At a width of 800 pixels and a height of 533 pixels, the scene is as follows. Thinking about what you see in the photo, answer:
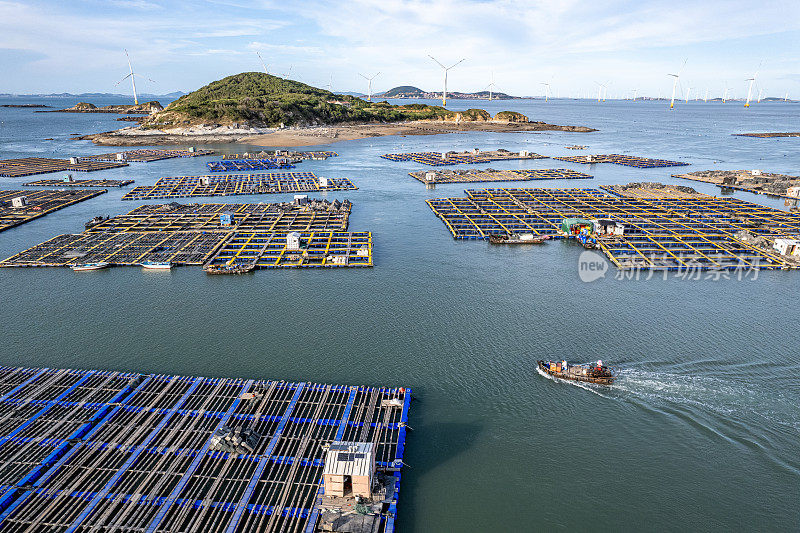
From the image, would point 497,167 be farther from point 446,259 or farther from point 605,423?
point 605,423

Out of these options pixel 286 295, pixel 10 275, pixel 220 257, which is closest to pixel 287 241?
pixel 220 257

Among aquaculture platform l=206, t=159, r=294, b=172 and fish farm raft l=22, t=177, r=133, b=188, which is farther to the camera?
aquaculture platform l=206, t=159, r=294, b=172

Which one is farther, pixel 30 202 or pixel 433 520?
pixel 30 202

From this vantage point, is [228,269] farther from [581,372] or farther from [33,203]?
[33,203]

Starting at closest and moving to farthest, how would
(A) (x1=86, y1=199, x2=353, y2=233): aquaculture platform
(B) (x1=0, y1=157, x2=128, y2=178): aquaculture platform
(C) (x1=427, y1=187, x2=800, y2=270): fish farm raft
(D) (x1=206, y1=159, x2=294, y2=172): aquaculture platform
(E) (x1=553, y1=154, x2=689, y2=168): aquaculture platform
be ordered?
(C) (x1=427, y1=187, x2=800, y2=270): fish farm raft → (A) (x1=86, y1=199, x2=353, y2=233): aquaculture platform → (B) (x1=0, y1=157, x2=128, y2=178): aquaculture platform → (D) (x1=206, y1=159, x2=294, y2=172): aquaculture platform → (E) (x1=553, y1=154, x2=689, y2=168): aquaculture platform

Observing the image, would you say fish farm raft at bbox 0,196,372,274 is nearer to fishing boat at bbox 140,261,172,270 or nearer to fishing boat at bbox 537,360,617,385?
fishing boat at bbox 140,261,172,270

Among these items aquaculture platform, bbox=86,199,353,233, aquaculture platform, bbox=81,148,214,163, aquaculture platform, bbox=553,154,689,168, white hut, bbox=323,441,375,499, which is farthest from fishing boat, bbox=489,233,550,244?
aquaculture platform, bbox=81,148,214,163

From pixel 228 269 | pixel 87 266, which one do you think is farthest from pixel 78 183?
pixel 228 269
